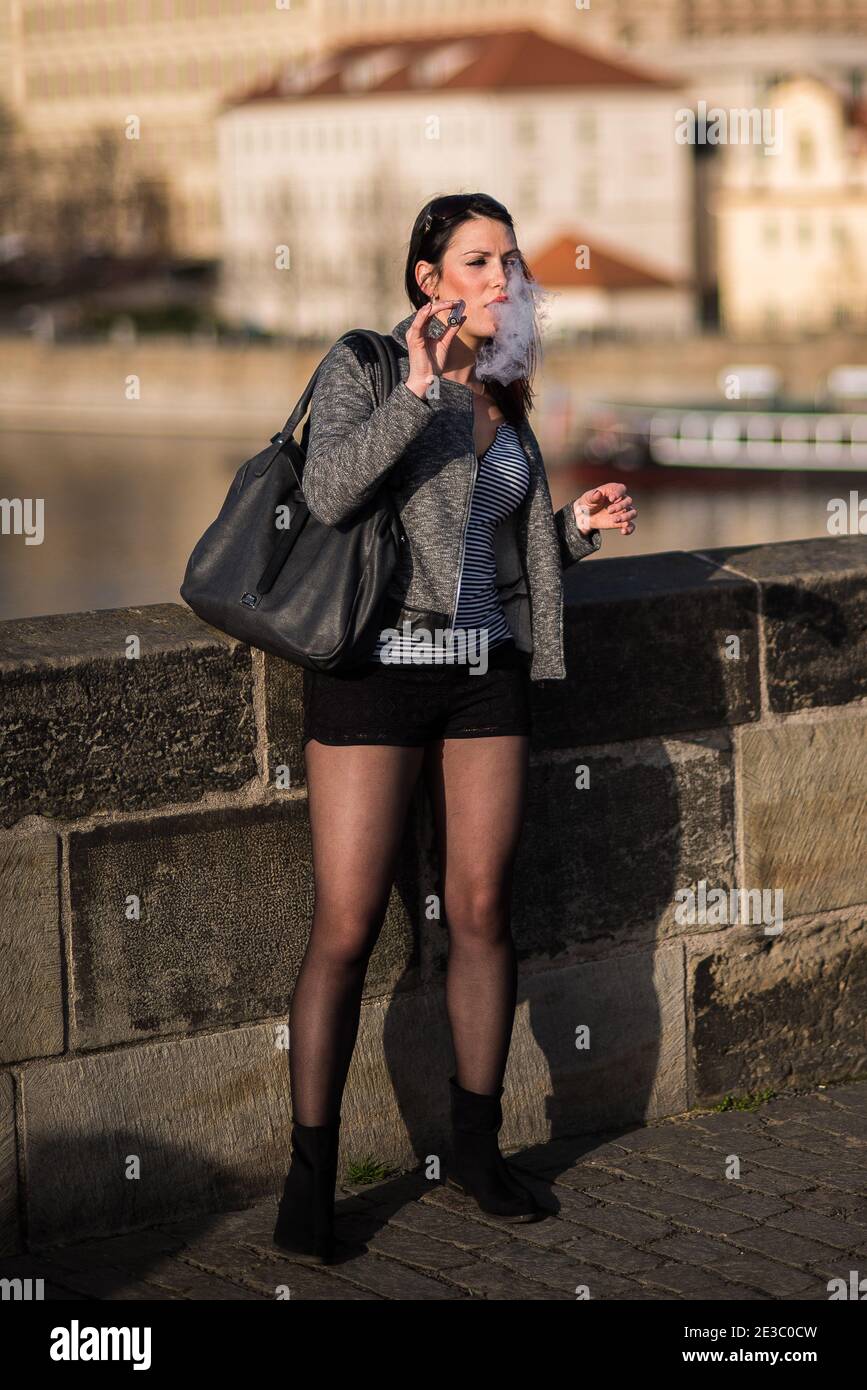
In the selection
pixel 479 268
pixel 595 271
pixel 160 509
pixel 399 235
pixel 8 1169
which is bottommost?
pixel 8 1169

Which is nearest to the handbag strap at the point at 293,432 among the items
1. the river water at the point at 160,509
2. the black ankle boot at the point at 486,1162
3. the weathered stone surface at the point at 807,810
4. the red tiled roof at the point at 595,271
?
the black ankle boot at the point at 486,1162

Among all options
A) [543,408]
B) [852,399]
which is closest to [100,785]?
[852,399]

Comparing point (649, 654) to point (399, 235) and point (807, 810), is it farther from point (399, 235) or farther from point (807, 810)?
point (399, 235)

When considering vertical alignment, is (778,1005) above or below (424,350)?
below

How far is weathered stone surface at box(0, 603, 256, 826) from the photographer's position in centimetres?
306

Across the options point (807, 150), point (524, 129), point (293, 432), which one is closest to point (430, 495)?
point (293, 432)

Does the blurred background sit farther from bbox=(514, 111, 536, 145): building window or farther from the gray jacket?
the gray jacket

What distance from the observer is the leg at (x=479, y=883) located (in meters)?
3.14

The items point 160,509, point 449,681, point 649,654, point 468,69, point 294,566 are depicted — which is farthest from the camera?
point 468,69

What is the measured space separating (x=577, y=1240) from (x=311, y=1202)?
36cm

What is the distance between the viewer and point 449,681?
3059mm

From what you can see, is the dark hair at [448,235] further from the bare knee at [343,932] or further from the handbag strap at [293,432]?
the bare knee at [343,932]

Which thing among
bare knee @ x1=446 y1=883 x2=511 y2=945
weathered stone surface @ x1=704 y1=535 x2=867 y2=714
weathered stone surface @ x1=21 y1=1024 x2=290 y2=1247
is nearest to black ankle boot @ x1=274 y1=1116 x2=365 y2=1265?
weathered stone surface @ x1=21 y1=1024 x2=290 y2=1247

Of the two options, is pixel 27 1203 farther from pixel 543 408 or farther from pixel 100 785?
pixel 543 408
